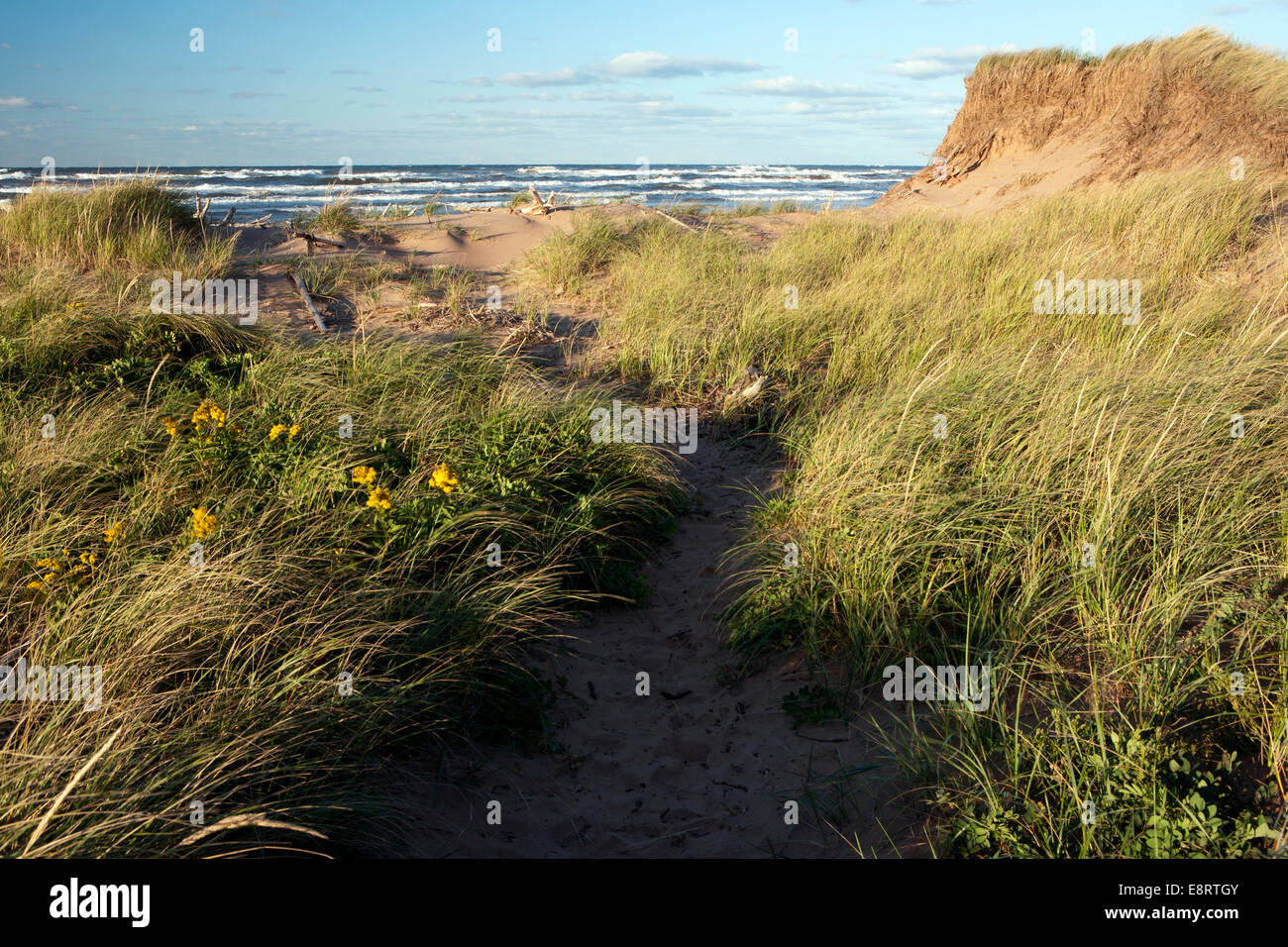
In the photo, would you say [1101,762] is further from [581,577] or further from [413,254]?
[413,254]

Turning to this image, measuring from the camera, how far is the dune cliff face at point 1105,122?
9.41m

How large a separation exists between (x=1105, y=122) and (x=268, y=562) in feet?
44.2


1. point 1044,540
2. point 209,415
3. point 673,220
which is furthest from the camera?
point 673,220

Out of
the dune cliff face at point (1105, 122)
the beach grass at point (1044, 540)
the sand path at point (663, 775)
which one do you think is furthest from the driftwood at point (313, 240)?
the dune cliff face at point (1105, 122)

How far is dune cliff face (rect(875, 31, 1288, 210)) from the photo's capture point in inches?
371

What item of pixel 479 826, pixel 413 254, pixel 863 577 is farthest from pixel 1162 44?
pixel 479 826

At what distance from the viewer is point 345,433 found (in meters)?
4.03

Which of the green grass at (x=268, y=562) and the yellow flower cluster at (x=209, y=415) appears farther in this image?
the yellow flower cluster at (x=209, y=415)

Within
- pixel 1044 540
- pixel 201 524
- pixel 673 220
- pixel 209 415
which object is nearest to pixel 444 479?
pixel 201 524

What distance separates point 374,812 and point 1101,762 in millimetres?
2009

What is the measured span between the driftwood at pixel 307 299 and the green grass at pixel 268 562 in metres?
1.39

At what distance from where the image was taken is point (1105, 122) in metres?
12.0

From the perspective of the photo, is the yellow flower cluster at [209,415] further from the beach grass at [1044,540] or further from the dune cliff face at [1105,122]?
the dune cliff face at [1105,122]

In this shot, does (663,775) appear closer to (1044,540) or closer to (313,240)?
(1044,540)
